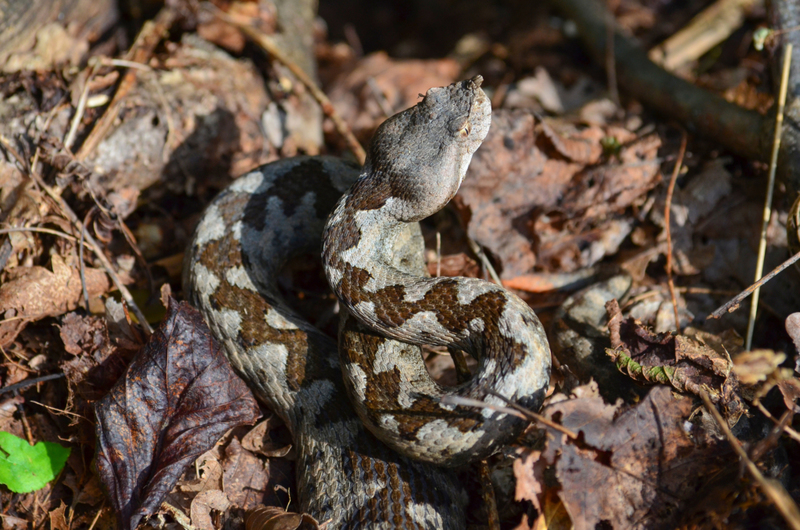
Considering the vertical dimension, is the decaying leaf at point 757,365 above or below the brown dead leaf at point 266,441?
above

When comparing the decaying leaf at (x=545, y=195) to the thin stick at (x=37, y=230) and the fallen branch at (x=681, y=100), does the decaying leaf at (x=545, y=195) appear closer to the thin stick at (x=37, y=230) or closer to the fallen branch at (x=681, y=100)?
the fallen branch at (x=681, y=100)

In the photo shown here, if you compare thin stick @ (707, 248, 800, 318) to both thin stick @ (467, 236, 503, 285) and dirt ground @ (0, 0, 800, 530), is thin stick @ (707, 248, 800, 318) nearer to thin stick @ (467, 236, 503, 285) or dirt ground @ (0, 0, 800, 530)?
dirt ground @ (0, 0, 800, 530)

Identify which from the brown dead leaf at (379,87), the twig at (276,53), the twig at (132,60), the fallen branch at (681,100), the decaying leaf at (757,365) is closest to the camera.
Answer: the decaying leaf at (757,365)

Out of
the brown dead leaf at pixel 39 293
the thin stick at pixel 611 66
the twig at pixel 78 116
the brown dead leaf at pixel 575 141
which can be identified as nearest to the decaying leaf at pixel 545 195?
the brown dead leaf at pixel 575 141

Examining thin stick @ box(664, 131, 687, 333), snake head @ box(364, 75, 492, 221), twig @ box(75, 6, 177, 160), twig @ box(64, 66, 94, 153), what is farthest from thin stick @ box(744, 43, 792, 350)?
twig @ box(64, 66, 94, 153)

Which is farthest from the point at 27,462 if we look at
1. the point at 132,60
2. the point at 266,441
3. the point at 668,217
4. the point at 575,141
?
the point at 668,217
